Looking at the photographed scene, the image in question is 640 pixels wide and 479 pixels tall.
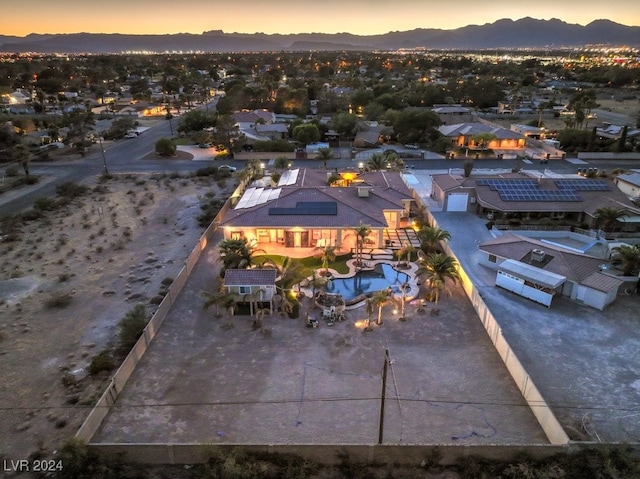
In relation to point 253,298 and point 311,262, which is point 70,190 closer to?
point 311,262

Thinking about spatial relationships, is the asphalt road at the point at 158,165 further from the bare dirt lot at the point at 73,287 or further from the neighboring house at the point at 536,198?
the neighboring house at the point at 536,198

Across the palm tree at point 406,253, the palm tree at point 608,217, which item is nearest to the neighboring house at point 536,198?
the palm tree at point 608,217

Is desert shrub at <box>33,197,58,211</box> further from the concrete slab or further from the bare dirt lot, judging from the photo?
the concrete slab

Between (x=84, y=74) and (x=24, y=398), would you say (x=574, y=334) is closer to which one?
(x=24, y=398)

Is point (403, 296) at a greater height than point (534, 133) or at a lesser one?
lesser

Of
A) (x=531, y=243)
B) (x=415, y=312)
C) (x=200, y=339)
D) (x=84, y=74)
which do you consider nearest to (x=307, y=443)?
(x=200, y=339)

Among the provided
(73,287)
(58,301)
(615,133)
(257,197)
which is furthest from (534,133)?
(58,301)
